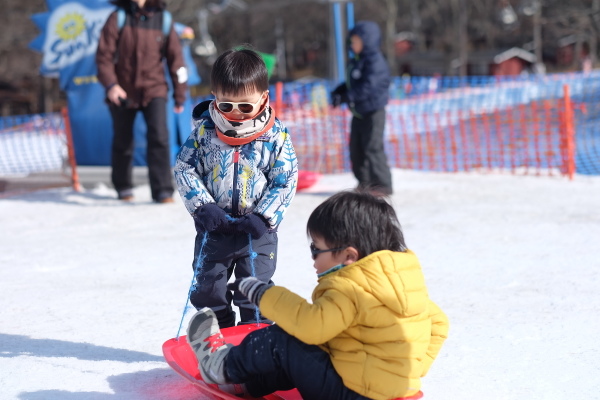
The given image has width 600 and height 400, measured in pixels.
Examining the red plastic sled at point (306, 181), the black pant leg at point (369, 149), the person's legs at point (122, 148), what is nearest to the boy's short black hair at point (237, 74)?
the person's legs at point (122, 148)

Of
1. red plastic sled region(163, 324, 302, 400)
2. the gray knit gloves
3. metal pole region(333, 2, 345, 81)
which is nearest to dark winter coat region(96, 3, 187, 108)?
red plastic sled region(163, 324, 302, 400)

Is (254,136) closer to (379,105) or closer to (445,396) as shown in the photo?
(445,396)

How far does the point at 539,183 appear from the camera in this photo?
305 inches

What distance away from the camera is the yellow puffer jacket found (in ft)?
7.49

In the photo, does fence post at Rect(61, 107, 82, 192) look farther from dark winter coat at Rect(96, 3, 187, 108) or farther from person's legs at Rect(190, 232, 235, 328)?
person's legs at Rect(190, 232, 235, 328)

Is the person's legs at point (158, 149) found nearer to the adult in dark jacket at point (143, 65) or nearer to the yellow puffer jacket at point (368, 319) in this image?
the adult in dark jacket at point (143, 65)

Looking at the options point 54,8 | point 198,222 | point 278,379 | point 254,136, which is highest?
point 54,8

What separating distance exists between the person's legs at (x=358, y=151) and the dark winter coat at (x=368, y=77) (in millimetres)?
170

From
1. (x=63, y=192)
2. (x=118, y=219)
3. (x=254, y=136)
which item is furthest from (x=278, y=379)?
(x=63, y=192)

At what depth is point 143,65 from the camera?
6.40 m

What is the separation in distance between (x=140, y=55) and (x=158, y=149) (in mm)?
821

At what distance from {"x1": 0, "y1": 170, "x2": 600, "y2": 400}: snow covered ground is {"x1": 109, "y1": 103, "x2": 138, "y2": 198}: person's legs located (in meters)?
0.18

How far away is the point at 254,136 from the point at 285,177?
206 millimetres

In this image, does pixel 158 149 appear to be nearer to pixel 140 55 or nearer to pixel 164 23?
pixel 140 55
